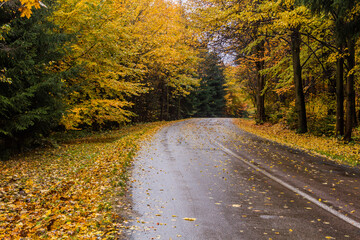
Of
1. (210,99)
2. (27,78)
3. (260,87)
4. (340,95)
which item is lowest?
(340,95)

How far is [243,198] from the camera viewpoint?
5.80 m

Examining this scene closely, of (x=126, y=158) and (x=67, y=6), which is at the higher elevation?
(x=67, y=6)

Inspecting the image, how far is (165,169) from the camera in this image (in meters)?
8.30

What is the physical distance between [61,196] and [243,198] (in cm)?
391

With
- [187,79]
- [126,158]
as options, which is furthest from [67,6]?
[187,79]

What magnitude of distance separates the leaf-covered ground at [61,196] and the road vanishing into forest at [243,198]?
51 cm

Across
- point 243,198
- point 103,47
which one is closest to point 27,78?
point 103,47

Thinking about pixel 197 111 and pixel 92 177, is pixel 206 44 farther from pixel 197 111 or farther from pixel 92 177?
pixel 197 111

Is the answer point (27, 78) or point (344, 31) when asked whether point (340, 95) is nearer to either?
point (344, 31)

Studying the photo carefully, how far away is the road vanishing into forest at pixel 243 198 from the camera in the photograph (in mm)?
4316

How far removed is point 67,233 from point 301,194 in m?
4.57

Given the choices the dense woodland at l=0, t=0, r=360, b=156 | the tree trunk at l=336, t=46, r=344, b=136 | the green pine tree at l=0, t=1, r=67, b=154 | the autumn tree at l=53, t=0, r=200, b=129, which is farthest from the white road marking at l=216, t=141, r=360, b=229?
the autumn tree at l=53, t=0, r=200, b=129

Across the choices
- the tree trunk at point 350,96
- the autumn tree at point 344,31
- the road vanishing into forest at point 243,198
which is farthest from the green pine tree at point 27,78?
the tree trunk at point 350,96

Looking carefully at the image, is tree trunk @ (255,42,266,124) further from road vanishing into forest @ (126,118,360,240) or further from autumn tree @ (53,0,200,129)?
road vanishing into forest @ (126,118,360,240)
